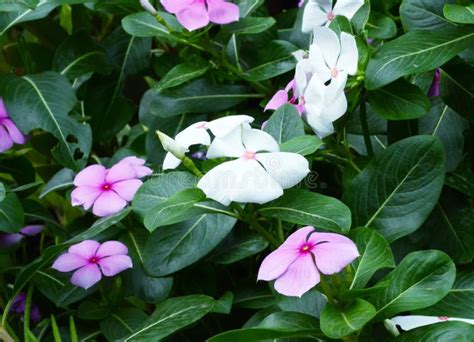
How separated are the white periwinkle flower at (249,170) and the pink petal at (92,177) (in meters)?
0.37

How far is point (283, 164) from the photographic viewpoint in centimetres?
93

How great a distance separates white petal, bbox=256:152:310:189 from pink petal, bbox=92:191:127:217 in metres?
0.36

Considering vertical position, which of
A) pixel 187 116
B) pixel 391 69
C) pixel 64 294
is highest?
pixel 391 69

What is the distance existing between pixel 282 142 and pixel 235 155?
14 centimetres

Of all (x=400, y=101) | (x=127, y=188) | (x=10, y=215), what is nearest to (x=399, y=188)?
(x=400, y=101)

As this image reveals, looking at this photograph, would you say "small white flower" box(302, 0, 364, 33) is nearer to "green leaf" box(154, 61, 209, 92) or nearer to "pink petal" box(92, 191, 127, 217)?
"green leaf" box(154, 61, 209, 92)

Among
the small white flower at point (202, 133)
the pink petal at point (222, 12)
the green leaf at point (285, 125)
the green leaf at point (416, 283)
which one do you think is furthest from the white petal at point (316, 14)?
the green leaf at point (416, 283)

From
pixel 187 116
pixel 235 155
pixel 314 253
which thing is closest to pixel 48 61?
pixel 187 116

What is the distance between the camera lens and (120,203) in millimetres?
1223

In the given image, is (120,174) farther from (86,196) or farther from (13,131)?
(13,131)

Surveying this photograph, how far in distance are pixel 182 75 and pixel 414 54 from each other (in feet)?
1.36

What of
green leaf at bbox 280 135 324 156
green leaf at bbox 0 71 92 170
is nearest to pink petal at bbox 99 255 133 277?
green leaf at bbox 0 71 92 170

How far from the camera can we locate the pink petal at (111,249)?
1.24 metres

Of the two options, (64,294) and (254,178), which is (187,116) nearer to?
(64,294)
